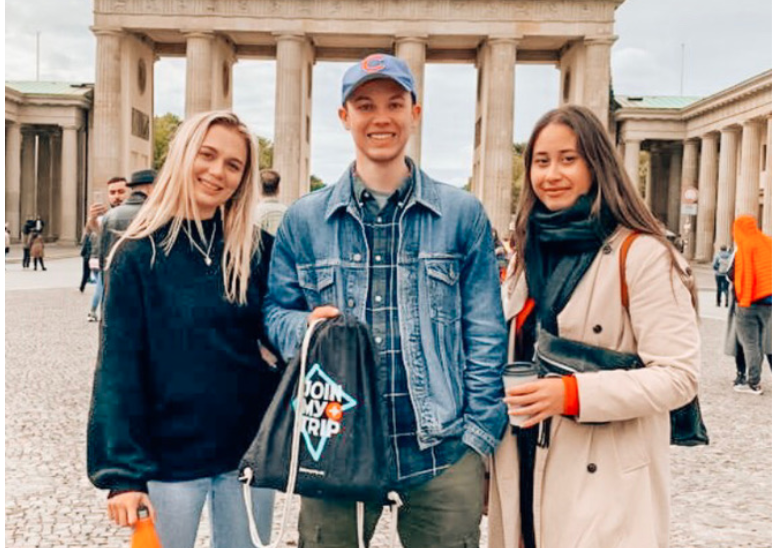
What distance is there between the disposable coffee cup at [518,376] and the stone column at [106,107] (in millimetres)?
46847

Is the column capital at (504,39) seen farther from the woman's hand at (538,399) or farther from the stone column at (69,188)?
the woman's hand at (538,399)

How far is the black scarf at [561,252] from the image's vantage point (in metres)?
2.75

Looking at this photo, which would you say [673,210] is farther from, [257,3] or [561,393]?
[561,393]

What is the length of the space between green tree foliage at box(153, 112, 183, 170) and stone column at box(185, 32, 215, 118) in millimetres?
28348

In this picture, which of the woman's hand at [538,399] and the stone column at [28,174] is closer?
the woman's hand at [538,399]

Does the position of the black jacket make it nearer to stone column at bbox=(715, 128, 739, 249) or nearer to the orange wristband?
the orange wristband

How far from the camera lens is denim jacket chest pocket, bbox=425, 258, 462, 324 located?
283 cm

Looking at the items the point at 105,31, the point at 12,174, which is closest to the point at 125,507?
the point at 105,31

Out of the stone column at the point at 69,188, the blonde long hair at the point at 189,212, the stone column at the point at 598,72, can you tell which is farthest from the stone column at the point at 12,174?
the blonde long hair at the point at 189,212

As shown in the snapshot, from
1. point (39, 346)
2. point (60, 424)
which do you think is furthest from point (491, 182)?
point (60, 424)

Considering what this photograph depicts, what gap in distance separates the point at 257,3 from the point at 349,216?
46971mm

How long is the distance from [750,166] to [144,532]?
4750cm

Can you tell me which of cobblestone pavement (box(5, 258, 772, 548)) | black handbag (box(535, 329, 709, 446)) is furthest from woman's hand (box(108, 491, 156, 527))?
cobblestone pavement (box(5, 258, 772, 548))

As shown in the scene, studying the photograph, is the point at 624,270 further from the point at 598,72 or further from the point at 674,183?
the point at 674,183
